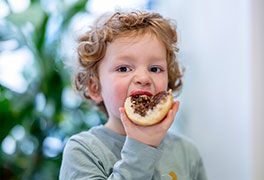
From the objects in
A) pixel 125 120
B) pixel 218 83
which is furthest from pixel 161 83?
pixel 218 83

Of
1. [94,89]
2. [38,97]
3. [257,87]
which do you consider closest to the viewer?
[94,89]

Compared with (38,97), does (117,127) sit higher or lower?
higher

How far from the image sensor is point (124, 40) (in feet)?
3.11

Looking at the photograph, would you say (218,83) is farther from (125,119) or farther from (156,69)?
(125,119)

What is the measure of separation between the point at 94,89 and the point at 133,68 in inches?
6.1

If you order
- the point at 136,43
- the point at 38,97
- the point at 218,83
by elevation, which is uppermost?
the point at 136,43

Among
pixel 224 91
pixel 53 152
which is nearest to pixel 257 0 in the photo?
pixel 224 91

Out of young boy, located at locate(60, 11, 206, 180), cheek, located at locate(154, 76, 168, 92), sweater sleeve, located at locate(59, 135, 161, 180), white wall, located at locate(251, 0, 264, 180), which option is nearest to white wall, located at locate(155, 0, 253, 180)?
white wall, located at locate(251, 0, 264, 180)

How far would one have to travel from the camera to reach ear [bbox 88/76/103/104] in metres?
A: 1.03

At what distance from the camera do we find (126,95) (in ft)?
3.03

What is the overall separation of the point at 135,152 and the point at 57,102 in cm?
72

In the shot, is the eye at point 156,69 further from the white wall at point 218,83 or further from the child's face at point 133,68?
the white wall at point 218,83

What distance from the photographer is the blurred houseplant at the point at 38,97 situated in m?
1.46

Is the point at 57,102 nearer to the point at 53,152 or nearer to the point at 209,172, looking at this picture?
the point at 53,152
